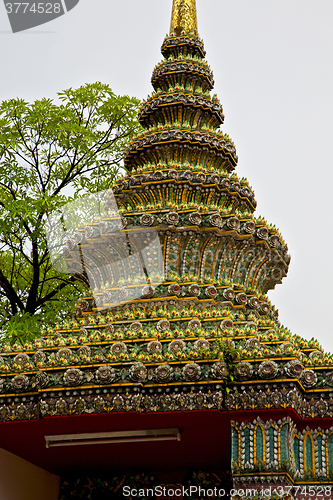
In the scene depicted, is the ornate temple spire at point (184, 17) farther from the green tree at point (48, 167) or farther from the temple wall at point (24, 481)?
the temple wall at point (24, 481)

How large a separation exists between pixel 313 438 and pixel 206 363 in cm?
218

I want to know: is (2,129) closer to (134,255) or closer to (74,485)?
(134,255)

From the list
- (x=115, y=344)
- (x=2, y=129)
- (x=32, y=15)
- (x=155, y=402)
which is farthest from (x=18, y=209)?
(x=155, y=402)

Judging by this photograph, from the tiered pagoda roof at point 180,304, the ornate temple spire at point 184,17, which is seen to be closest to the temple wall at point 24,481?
the tiered pagoda roof at point 180,304

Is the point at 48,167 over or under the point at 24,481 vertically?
over

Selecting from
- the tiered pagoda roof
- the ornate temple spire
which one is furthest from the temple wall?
the ornate temple spire

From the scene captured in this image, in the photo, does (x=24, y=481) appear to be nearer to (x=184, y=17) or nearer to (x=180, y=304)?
(x=180, y=304)

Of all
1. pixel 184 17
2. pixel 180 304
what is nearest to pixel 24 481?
pixel 180 304

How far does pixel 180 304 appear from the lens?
1352 centimetres

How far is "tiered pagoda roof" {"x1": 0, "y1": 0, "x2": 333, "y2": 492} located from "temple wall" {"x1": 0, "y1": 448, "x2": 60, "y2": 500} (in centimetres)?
210

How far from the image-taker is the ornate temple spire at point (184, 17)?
18.5m

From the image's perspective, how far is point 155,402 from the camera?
34.4 feet

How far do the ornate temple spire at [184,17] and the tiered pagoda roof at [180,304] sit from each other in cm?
4

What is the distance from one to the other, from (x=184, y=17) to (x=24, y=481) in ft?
44.0
